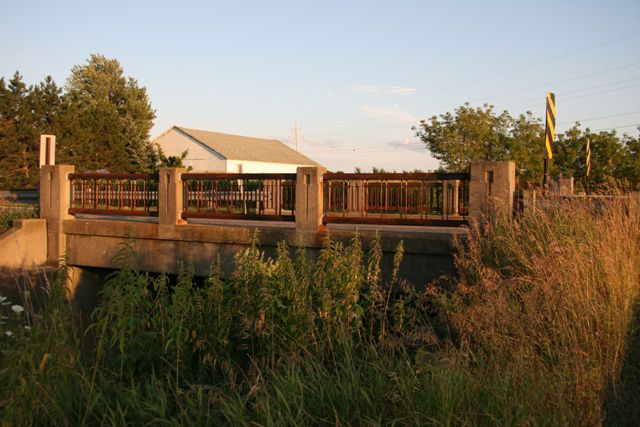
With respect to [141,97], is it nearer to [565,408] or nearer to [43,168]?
[43,168]

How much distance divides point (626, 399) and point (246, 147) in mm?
59388

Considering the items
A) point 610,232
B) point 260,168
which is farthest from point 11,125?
point 610,232

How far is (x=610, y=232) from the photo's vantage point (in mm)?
7641

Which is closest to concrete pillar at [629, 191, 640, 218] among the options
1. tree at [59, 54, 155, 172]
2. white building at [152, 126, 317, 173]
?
tree at [59, 54, 155, 172]

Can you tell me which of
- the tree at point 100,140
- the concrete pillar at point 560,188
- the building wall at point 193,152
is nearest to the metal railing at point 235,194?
the concrete pillar at point 560,188

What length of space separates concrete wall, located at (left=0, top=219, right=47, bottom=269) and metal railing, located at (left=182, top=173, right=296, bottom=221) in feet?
11.4

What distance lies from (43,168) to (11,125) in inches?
897

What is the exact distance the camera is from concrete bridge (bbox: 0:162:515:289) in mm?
9680

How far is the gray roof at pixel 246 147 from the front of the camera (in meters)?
58.7

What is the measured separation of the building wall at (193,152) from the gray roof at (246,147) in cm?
49

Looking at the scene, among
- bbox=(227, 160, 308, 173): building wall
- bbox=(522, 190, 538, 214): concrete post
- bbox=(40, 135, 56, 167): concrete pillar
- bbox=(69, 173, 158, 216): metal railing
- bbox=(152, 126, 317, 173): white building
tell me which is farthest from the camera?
bbox=(152, 126, 317, 173): white building

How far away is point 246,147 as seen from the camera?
6291 cm

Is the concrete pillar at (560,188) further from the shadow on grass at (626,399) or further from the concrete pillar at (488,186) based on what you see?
the shadow on grass at (626,399)

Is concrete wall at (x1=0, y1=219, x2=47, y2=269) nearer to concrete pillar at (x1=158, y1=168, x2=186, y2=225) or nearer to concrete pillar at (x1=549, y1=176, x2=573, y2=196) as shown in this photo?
concrete pillar at (x1=158, y1=168, x2=186, y2=225)
